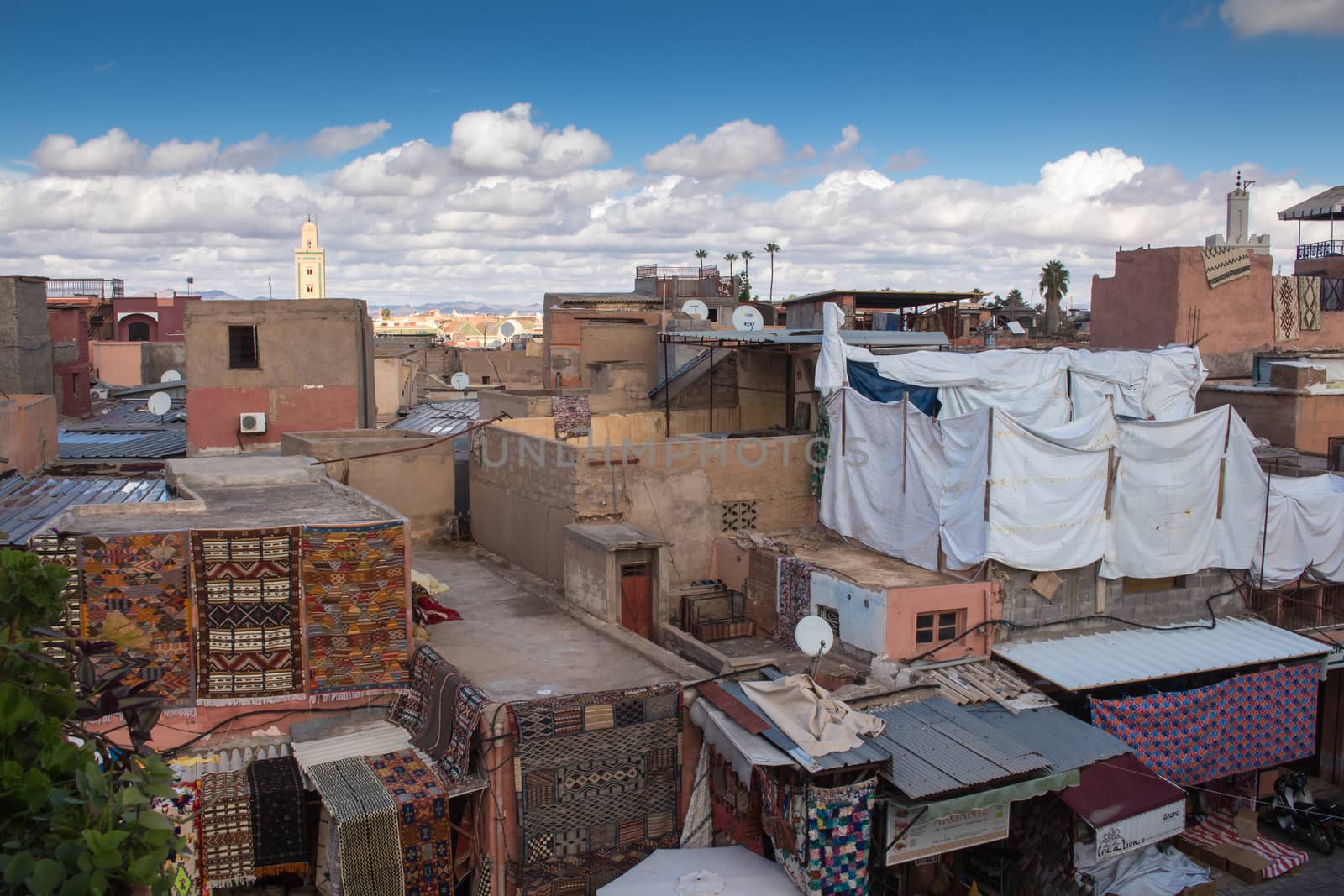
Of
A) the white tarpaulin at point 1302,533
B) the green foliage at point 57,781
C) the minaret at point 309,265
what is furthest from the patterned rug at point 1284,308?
the minaret at point 309,265

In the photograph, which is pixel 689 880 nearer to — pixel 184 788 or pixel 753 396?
pixel 184 788

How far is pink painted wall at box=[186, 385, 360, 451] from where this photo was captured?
19156 mm

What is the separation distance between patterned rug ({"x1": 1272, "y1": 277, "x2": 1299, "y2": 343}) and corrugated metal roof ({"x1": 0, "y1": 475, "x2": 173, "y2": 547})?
21.2 meters

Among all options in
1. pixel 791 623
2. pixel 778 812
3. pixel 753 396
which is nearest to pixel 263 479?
pixel 791 623

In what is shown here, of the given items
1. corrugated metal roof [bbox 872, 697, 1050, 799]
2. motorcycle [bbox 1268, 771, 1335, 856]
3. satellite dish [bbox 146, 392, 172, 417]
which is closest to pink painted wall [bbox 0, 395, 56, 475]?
satellite dish [bbox 146, 392, 172, 417]

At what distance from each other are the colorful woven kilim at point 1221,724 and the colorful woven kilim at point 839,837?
4064 millimetres

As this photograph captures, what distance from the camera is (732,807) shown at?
10500mm

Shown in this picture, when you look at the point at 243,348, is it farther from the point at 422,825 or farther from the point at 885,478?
the point at 422,825

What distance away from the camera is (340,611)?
35.3 feet

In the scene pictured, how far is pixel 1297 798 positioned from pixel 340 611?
12275mm

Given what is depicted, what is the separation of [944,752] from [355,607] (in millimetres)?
5802

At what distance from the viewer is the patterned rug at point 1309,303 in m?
23.4

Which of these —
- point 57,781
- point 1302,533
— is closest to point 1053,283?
point 1302,533

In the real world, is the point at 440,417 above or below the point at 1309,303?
below
